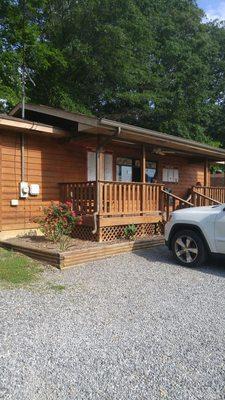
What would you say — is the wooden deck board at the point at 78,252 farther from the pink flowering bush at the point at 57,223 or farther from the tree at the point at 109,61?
the tree at the point at 109,61

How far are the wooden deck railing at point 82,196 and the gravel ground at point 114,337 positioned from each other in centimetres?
296

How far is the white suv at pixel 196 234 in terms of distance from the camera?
7.12 m

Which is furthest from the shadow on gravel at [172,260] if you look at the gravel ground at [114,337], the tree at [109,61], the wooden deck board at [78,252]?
the tree at [109,61]

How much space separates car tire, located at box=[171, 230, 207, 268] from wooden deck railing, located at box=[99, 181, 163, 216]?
7.08ft

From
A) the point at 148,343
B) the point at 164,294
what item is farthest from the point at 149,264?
the point at 148,343

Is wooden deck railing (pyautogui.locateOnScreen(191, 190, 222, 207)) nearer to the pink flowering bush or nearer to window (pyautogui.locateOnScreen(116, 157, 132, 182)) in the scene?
window (pyautogui.locateOnScreen(116, 157, 132, 182))

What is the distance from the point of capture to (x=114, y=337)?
4.04 metres

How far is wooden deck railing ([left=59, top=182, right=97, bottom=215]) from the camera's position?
9.40m

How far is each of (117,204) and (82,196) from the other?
92cm

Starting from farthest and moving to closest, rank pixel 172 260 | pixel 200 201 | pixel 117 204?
pixel 200 201, pixel 117 204, pixel 172 260

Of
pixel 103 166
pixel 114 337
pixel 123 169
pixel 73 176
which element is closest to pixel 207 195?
pixel 123 169

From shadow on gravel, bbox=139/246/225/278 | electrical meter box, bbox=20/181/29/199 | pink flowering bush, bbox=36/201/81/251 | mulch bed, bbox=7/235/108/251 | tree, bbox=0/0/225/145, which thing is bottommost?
shadow on gravel, bbox=139/246/225/278

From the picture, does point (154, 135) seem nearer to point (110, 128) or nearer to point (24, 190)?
point (110, 128)

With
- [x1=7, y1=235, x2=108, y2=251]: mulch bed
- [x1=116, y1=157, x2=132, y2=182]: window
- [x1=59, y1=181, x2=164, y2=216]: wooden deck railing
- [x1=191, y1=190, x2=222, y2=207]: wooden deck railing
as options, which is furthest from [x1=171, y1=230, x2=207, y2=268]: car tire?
[x1=191, y1=190, x2=222, y2=207]: wooden deck railing
